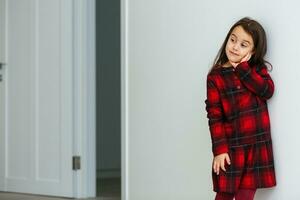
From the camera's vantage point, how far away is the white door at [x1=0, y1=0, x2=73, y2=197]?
399 cm

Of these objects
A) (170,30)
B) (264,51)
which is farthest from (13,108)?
(264,51)

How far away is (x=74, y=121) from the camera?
13.0 feet

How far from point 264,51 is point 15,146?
2.52 m

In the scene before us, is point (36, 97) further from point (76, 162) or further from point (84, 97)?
point (76, 162)

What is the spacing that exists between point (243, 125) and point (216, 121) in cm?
10

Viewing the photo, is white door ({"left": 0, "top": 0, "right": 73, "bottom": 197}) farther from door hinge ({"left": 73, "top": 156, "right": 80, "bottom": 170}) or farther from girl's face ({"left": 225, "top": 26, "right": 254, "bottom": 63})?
girl's face ({"left": 225, "top": 26, "right": 254, "bottom": 63})

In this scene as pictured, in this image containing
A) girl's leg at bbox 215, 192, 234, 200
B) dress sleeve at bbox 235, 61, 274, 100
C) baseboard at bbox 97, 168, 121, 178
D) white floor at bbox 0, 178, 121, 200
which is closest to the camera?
dress sleeve at bbox 235, 61, 274, 100

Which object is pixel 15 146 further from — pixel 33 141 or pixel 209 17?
pixel 209 17

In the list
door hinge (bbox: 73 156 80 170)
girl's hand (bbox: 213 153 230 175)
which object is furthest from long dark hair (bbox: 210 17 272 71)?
door hinge (bbox: 73 156 80 170)

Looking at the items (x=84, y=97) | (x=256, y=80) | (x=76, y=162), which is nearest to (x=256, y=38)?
(x=256, y=80)

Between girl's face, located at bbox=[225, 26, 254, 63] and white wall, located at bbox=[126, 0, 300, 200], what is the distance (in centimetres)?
10

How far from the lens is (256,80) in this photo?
7.09 ft

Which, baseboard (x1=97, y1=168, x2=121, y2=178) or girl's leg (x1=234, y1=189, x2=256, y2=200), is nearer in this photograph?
girl's leg (x1=234, y1=189, x2=256, y2=200)

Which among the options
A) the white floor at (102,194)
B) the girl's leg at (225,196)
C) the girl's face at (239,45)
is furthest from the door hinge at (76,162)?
the girl's face at (239,45)
